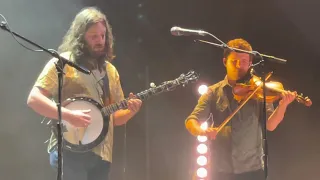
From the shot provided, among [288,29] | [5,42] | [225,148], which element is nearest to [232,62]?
[225,148]

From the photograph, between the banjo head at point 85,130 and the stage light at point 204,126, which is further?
the stage light at point 204,126

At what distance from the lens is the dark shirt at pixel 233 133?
2.94m

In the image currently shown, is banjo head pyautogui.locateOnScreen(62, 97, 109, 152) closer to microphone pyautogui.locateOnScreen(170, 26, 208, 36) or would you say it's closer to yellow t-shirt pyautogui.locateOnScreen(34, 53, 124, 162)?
yellow t-shirt pyautogui.locateOnScreen(34, 53, 124, 162)

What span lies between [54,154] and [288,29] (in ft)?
7.25

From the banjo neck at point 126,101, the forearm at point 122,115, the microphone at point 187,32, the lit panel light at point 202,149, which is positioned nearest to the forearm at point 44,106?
the banjo neck at point 126,101

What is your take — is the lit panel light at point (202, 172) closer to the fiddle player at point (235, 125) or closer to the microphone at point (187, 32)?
the fiddle player at point (235, 125)

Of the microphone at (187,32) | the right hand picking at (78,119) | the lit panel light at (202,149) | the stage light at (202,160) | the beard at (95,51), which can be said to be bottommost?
the stage light at (202,160)

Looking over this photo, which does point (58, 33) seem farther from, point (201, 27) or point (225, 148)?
point (225, 148)

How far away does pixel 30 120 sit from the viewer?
3.73 meters

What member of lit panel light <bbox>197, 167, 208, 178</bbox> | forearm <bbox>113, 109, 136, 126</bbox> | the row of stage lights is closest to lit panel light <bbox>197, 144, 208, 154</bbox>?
the row of stage lights

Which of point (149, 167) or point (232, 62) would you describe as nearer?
point (232, 62)

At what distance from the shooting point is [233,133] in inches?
118

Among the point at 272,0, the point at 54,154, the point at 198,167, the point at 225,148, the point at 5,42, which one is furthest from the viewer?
the point at 272,0

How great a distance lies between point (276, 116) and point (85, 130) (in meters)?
1.16
